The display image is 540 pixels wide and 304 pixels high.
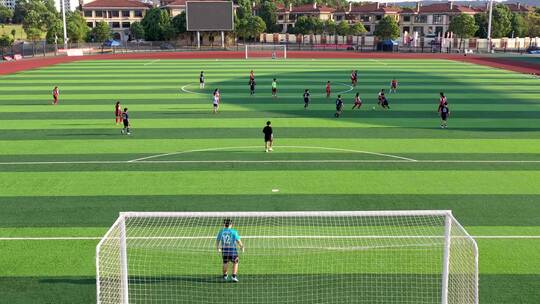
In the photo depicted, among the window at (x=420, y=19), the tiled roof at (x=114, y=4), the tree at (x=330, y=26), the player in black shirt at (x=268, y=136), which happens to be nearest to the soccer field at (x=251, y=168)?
the player in black shirt at (x=268, y=136)

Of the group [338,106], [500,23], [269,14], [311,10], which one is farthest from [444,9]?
[338,106]

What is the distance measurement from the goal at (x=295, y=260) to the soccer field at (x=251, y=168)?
56cm

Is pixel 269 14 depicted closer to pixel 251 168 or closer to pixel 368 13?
pixel 368 13

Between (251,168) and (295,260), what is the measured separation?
8368mm

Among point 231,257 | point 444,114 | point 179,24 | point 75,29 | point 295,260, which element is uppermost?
point 179,24

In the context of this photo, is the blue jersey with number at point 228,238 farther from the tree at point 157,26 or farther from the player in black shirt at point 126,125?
the tree at point 157,26

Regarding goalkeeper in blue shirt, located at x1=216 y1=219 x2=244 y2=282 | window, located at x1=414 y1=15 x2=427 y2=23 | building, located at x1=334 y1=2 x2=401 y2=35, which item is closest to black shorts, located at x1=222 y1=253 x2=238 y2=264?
goalkeeper in blue shirt, located at x1=216 y1=219 x2=244 y2=282

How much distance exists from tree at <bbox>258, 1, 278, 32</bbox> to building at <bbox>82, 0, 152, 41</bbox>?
104ft

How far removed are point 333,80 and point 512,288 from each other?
42.0m

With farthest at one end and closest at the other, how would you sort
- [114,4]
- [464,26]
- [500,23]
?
1. [114,4]
2. [500,23]
3. [464,26]

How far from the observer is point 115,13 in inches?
5965

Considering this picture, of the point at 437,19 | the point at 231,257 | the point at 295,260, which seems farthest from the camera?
the point at 437,19

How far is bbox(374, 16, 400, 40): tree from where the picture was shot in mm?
110438

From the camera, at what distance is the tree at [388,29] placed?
110 meters
